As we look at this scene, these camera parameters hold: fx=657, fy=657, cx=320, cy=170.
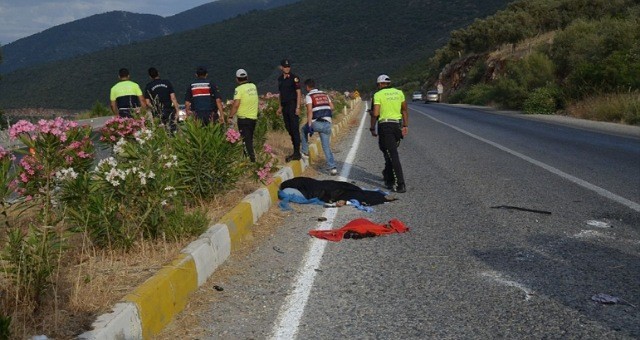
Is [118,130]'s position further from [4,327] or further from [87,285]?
[4,327]

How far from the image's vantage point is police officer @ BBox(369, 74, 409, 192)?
32.6ft

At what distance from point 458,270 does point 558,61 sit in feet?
116

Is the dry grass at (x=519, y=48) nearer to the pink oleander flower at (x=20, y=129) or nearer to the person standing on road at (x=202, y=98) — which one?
the person standing on road at (x=202, y=98)

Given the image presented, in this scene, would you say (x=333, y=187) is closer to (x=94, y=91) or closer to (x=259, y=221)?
(x=259, y=221)

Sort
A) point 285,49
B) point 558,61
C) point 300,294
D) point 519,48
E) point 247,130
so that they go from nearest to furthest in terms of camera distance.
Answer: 1. point 300,294
2. point 247,130
3. point 558,61
4. point 519,48
5. point 285,49

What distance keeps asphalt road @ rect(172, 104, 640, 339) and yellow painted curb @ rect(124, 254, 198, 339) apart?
0.21m

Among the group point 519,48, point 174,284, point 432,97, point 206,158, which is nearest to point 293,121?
point 206,158

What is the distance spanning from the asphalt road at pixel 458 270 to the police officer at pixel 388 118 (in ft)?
1.67

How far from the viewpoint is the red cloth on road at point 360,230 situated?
265 inches

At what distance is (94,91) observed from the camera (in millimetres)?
87750

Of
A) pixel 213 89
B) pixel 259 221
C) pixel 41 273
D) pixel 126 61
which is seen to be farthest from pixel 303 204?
pixel 126 61

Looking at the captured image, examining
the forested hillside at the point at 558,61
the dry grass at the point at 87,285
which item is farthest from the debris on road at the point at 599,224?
the forested hillside at the point at 558,61

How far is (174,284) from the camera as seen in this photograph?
457cm

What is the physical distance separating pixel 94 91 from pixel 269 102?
75788 mm
